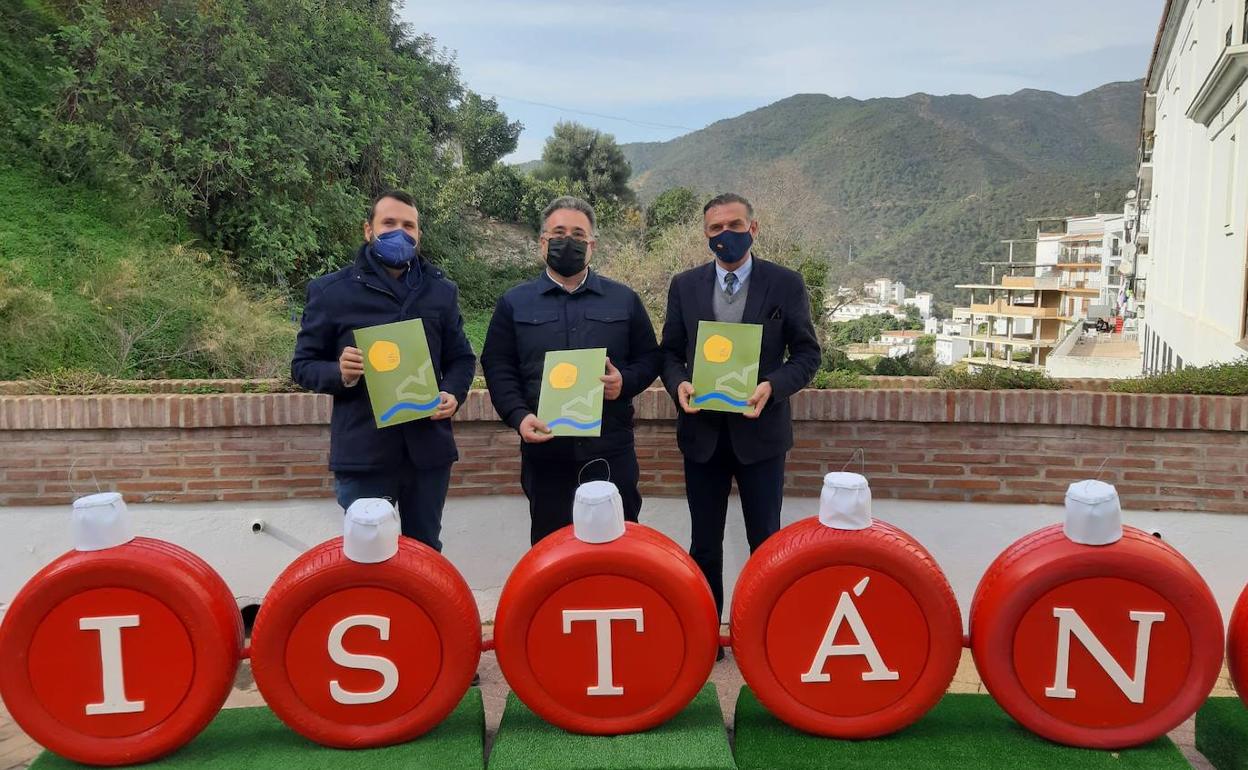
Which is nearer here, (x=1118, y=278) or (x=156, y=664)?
(x=156, y=664)

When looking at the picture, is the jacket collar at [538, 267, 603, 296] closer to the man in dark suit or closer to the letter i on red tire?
the man in dark suit

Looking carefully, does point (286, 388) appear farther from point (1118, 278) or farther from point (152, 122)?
point (1118, 278)

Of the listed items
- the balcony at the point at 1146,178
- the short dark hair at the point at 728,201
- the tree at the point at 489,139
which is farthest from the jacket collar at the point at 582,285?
the balcony at the point at 1146,178

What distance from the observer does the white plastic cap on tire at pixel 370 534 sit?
8.79ft

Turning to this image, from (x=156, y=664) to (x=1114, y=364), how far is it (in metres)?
42.6

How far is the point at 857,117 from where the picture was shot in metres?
82.9

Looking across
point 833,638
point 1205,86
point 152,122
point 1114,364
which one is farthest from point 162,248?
point 1114,364

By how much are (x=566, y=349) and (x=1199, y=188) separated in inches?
813

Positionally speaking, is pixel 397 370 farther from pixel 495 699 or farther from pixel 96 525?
pixel 495 699

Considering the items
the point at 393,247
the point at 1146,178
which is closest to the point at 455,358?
the point at 393,247

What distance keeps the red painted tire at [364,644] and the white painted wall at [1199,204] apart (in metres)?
8.41

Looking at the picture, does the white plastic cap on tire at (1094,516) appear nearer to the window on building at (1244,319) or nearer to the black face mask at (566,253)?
the black face mask at (566,253)

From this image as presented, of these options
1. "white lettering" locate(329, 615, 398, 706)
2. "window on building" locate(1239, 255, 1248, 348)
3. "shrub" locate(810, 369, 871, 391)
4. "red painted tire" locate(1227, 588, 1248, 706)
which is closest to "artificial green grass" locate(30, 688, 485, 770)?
"white lettering" locate(329, 615, 398, 706)

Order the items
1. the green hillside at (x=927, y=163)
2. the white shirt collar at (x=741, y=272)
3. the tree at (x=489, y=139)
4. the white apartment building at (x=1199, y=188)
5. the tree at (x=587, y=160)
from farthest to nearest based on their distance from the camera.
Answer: the green hillside at (x=927, y=163), the tree at (x=587, y=160), the tree at (x=489, y=139), the white apartment building at (x=1199, y=188), the white shirt collar at (x=741, y=272)
